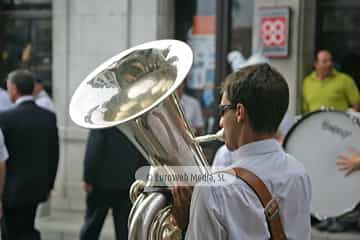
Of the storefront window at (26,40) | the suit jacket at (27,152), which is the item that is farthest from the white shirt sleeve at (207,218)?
the storefront window at (26,40)

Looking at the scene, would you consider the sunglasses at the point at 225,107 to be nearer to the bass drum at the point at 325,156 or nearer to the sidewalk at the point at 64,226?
the bass drum at the point at 325,156

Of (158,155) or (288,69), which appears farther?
(288,69)

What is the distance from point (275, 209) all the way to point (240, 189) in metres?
0.16

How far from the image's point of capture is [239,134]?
2760 millimetres

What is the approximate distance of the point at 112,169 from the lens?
6473mm

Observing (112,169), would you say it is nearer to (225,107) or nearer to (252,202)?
(225,107)

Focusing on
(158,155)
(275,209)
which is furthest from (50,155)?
(275,209)

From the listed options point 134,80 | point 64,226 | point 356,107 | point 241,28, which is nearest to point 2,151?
point 134,80

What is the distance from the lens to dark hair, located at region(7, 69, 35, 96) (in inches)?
252

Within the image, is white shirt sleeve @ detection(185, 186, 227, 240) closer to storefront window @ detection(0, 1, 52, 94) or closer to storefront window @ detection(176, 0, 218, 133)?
storefront window @ detection(176, 0, 218, 133)

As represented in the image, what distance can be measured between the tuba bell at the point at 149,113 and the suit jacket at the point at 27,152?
9.29 ft

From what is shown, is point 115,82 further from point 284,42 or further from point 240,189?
point 284,42

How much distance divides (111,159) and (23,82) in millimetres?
913

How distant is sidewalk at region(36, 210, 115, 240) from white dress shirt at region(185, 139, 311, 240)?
5.63m
